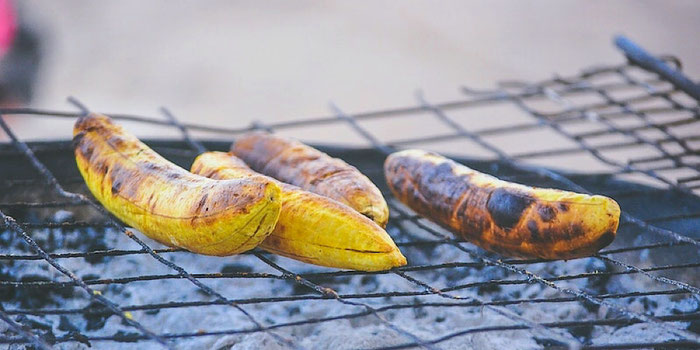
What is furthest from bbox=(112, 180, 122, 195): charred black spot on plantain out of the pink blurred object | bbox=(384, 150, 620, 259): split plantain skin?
the pink blurred object

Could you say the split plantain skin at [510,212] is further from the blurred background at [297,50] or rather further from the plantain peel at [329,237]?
the blurred background at [297,50]

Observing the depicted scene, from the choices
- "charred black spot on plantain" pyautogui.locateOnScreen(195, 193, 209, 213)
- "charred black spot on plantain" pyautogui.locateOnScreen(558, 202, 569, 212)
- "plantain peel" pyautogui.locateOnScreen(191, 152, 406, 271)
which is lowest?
"plantain peel" pyautogui.locateOnScreen(191, 152, 406, 271)

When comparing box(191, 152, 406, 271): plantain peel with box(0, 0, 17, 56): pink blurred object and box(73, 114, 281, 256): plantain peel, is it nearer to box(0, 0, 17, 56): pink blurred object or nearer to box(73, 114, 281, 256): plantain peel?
box(73, 114, 281, 256): plantain peel

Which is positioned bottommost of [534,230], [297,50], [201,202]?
[297,50]

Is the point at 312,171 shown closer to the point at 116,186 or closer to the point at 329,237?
the point at 329,237

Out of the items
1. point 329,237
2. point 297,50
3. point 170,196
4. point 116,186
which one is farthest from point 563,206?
point 297,50

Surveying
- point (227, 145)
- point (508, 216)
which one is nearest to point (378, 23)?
point (227, 145)
